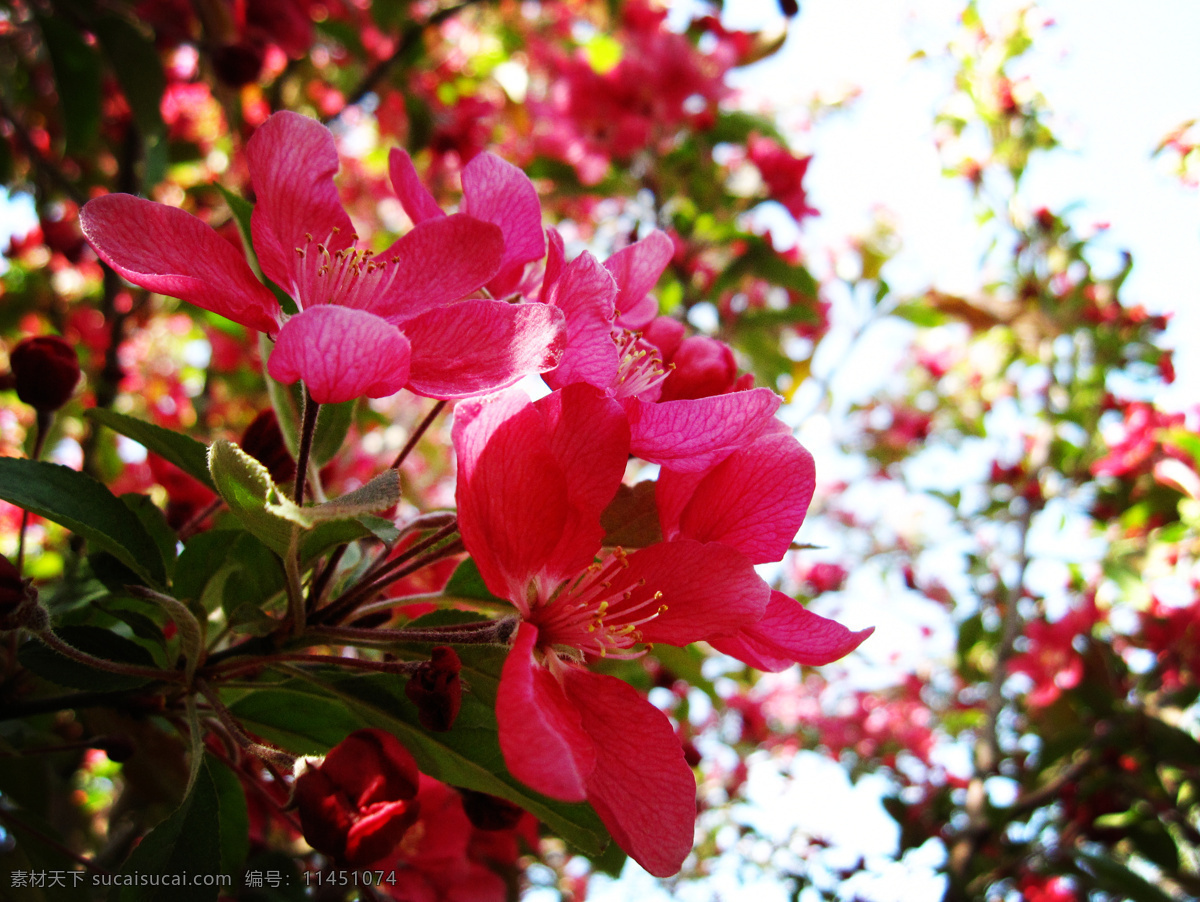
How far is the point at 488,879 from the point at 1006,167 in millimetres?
3618

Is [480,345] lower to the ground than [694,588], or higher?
higher

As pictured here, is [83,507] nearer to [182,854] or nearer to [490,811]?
[182,854]

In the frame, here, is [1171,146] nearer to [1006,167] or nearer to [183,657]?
[1006,167]

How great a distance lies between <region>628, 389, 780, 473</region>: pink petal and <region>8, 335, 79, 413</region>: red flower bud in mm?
712

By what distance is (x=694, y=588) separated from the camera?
67cm

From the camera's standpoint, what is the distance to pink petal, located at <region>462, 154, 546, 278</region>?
2.56ft

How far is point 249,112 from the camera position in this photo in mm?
3084

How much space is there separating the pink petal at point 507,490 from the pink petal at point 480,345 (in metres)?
0.03

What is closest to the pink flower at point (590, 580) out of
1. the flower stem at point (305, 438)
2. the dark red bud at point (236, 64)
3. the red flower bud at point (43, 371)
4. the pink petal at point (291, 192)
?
the flower stem at point (305, 438)

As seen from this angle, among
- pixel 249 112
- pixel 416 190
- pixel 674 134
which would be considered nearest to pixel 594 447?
pixel 416 190

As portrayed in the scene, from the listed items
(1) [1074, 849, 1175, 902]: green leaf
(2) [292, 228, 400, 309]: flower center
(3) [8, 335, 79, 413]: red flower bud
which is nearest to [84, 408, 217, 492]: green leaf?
(2) [292, 228, 400, 309]: flower center

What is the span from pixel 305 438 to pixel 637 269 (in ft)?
1.22

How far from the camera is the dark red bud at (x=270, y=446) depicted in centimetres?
88

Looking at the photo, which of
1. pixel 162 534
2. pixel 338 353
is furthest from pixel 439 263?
pixel 162 534
